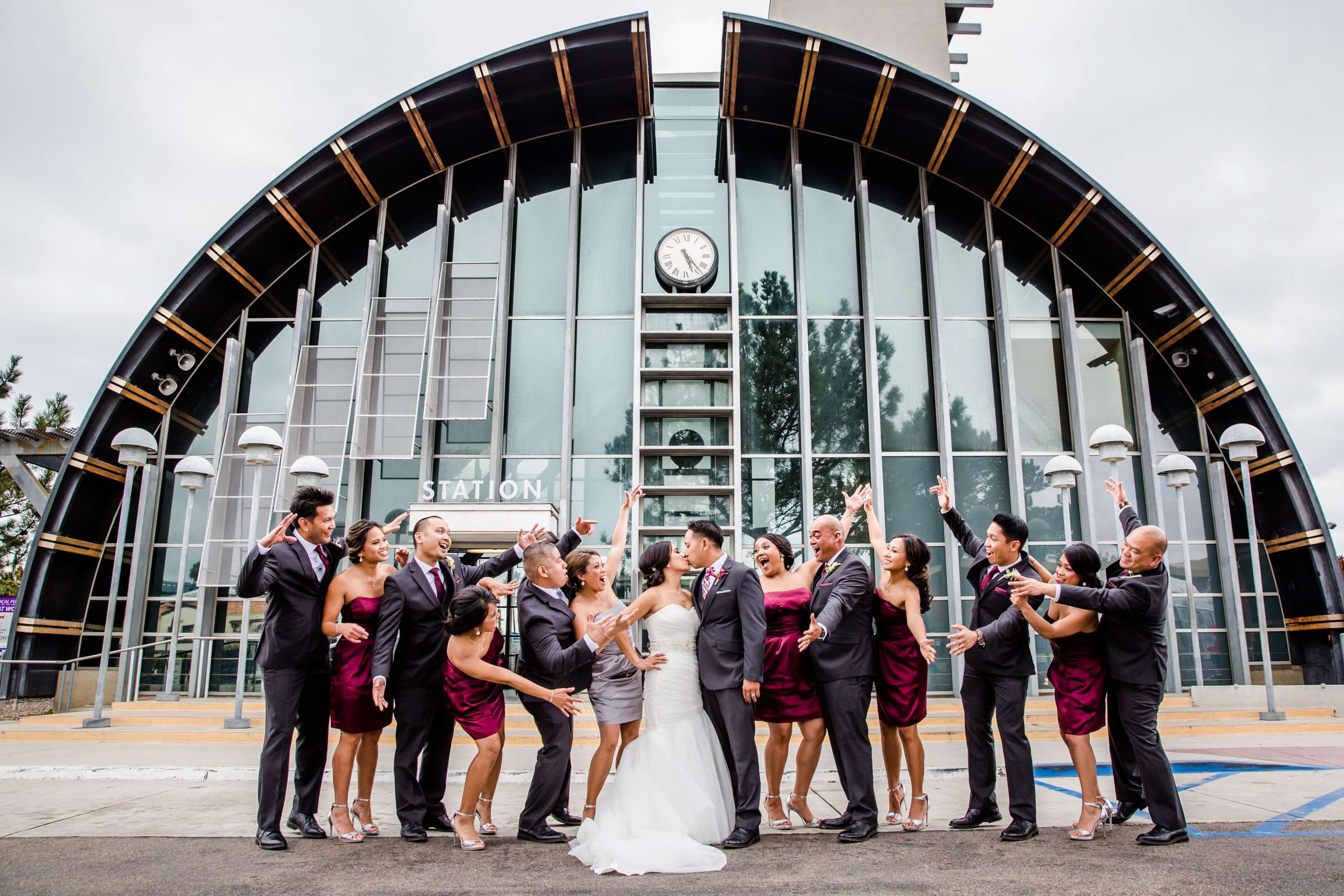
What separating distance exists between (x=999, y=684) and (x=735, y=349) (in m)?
8.99

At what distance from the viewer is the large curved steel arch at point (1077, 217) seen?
13391 millimetres

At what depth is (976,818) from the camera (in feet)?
17.3

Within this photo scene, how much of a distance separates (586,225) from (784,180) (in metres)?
3.55

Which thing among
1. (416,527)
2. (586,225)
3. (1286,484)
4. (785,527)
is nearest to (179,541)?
(586,225)

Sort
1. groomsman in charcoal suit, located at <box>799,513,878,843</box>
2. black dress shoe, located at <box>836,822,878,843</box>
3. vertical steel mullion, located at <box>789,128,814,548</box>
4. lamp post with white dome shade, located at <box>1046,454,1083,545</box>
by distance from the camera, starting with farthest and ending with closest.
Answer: vertical steel mullion, located at <box>789,128,814,548</box> < lamp post with white dome shade, located at <box>1046,454,1083,545</box> < groomsman in charcoal suit, located at <box>799,513,878,843</box> < black dress shoe, located at <box>836,822,878,843</box>

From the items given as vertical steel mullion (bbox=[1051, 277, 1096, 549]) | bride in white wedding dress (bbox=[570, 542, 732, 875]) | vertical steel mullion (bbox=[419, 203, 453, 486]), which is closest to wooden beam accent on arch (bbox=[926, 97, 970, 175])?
vertical steel mullion (bbox=[1051, 277, 1096, 549])

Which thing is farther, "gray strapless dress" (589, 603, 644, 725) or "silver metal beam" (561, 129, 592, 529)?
"silver metal beam" (561, 129, 592, 529)

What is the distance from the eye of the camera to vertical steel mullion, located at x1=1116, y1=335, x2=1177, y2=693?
13.3m

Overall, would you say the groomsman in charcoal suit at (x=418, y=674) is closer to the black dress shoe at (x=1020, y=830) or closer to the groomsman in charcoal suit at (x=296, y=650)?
the groomsman in charcoal suit at (x=296, y=650)

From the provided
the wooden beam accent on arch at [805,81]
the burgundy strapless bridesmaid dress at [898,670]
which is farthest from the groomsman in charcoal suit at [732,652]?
the wooden beam accent on arch at [805,81]

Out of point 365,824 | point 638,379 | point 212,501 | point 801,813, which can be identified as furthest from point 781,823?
point 212,501

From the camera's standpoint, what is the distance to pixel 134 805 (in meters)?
Result: 6.17

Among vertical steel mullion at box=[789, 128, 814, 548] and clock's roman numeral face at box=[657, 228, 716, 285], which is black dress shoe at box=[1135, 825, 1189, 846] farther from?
clock's roman numeral face at box=[657, 228, 716, 285]

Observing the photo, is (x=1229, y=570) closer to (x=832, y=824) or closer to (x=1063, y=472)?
(x=1063, y=472)
